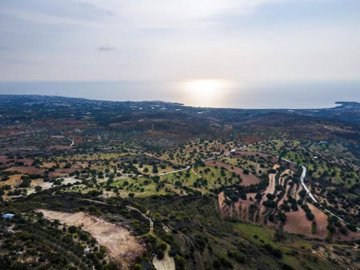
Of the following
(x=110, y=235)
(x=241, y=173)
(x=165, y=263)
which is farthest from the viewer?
(x=241, y=173)

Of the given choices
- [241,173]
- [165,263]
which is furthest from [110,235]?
[241,173]

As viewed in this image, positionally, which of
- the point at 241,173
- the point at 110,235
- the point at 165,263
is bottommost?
the point at 241,173

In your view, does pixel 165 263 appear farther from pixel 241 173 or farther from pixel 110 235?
pixel 241 173

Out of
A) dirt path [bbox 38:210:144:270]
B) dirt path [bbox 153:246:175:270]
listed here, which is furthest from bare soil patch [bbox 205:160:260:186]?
dirt path [bbox 153:246:175:270]

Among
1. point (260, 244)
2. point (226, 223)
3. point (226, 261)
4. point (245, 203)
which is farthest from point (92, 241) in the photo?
point (245, 203)

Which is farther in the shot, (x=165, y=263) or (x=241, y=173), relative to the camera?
(x=241, y=173)

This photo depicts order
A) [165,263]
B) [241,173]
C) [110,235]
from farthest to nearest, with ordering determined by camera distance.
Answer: [241,173] → [110,235] → [165,263]

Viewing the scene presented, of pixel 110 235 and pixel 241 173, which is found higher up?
pixel 110 235

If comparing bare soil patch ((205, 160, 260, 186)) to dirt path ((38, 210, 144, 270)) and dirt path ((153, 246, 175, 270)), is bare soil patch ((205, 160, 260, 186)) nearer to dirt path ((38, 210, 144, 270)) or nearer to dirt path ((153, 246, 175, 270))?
dirt path ((38, 210, 144, 270))
